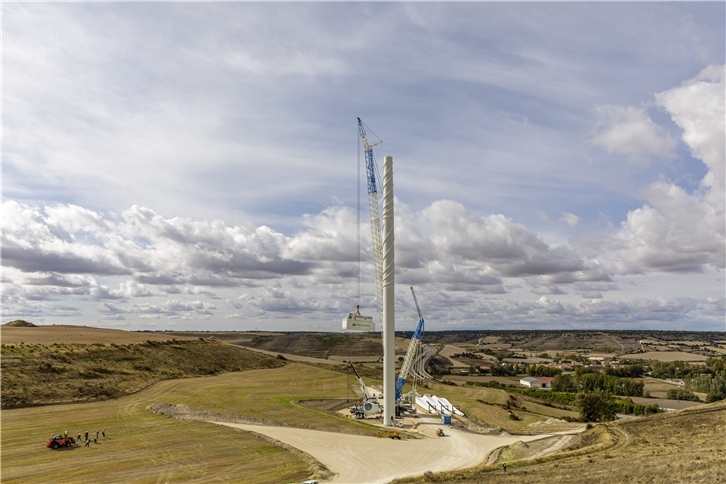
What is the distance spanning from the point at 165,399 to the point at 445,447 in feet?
190

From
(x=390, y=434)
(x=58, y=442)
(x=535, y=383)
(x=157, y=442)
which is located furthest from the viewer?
(x=535, y=383)

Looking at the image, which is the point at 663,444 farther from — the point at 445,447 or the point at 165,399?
the point at 165,399

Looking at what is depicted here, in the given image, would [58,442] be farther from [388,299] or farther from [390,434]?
[388,299]

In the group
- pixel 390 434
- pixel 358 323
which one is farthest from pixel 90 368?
pixel 390 434

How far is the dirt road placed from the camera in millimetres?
55188

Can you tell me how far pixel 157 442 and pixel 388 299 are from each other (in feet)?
136

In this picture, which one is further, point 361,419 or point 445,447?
point 361,419

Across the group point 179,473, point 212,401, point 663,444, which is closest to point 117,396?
point 212,401

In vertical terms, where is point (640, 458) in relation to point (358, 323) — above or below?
below

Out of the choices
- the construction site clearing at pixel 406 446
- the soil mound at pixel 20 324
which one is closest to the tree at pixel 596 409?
the construction site clearing at pixel 406 446

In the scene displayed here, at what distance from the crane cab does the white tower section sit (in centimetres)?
472

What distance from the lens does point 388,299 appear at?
272 ft

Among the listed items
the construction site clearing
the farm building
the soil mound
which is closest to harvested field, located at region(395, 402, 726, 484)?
the construction site clearing

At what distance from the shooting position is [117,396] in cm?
9406
